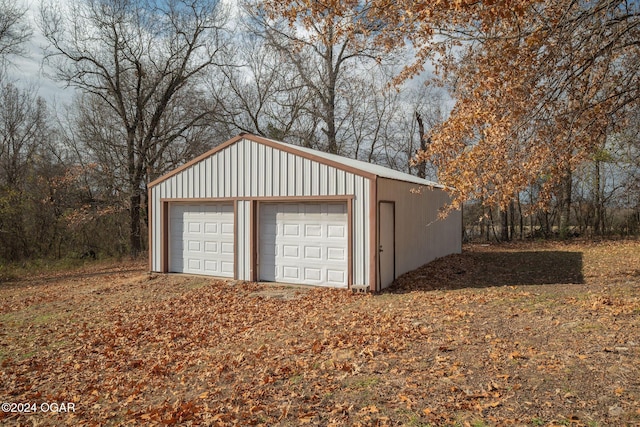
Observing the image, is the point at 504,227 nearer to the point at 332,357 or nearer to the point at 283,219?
the point at 283,219

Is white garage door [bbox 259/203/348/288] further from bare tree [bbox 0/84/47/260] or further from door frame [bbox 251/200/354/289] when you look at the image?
bare tree [bbox 0/84/47/260]

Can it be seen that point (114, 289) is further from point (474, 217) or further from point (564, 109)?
point (474, 217)

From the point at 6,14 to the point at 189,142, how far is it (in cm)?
860

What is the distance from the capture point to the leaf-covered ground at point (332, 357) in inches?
149

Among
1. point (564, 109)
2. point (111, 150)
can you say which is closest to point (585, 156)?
point (564, 109)

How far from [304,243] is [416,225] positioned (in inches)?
152

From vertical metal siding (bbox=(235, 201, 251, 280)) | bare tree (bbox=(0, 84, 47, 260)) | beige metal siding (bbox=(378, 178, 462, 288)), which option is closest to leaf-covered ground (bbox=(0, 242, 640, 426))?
vertical metal siding (bbox=(235, 201, 251, 280))

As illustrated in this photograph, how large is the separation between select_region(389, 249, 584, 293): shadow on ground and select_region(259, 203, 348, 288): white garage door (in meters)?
1.49

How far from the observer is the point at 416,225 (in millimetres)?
12344

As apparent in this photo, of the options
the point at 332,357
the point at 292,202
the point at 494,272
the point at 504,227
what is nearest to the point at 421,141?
the point at 504,227

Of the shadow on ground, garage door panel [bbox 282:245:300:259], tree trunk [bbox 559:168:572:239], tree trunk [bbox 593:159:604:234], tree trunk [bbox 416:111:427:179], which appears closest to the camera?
garage door panel [bbox 282:245:300:259]

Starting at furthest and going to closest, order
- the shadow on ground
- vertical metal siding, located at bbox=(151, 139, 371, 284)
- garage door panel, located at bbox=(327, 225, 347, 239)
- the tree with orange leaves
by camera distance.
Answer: the shadow on ground < garage door panel, located at bbox=(327, 225, 347, 239) < vertical metal siding, located at bbox=(151, 139, 371, 284) < the tree with orange leaves

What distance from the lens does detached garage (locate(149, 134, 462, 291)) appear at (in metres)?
9.41

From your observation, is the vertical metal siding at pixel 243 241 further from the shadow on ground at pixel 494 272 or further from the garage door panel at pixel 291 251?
the shadow on ground at pixel 494 272
